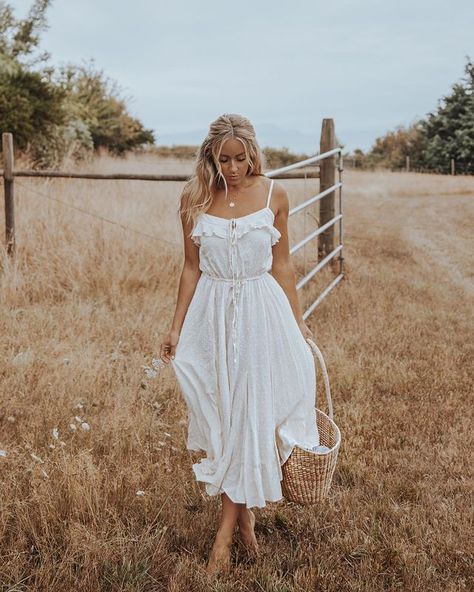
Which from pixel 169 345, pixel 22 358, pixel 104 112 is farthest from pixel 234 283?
pixel 104 112

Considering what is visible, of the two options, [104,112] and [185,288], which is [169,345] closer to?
[185,288]

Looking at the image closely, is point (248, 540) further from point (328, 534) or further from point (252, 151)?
point (252, 151)

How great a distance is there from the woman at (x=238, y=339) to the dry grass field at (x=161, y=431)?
14.8 inches

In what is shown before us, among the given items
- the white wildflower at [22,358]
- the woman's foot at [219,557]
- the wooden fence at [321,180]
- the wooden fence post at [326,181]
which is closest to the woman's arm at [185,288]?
the woman's foot at [219,557]

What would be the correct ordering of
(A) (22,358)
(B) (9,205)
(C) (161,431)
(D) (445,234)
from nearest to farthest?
(C) (161,431) → (A) (22,358) → (B) (9,205) → (D) (445,234)

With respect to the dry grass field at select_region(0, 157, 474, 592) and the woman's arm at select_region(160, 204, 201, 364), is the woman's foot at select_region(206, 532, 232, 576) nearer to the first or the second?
the dry grass field at select_region(0, 157, 474, 592)

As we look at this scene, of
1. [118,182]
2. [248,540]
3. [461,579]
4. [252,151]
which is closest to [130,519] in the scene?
[248,540]

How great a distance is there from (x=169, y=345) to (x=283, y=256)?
0.60 meters

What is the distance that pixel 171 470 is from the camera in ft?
11.8

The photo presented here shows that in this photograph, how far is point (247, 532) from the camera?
2936 millimetres

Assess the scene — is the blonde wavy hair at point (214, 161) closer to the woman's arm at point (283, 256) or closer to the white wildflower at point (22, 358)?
the woman's arm at point (283, 256)

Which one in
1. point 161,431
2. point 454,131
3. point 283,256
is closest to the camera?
point 283,256

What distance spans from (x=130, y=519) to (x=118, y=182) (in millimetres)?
8548

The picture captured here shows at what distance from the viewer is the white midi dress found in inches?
107
